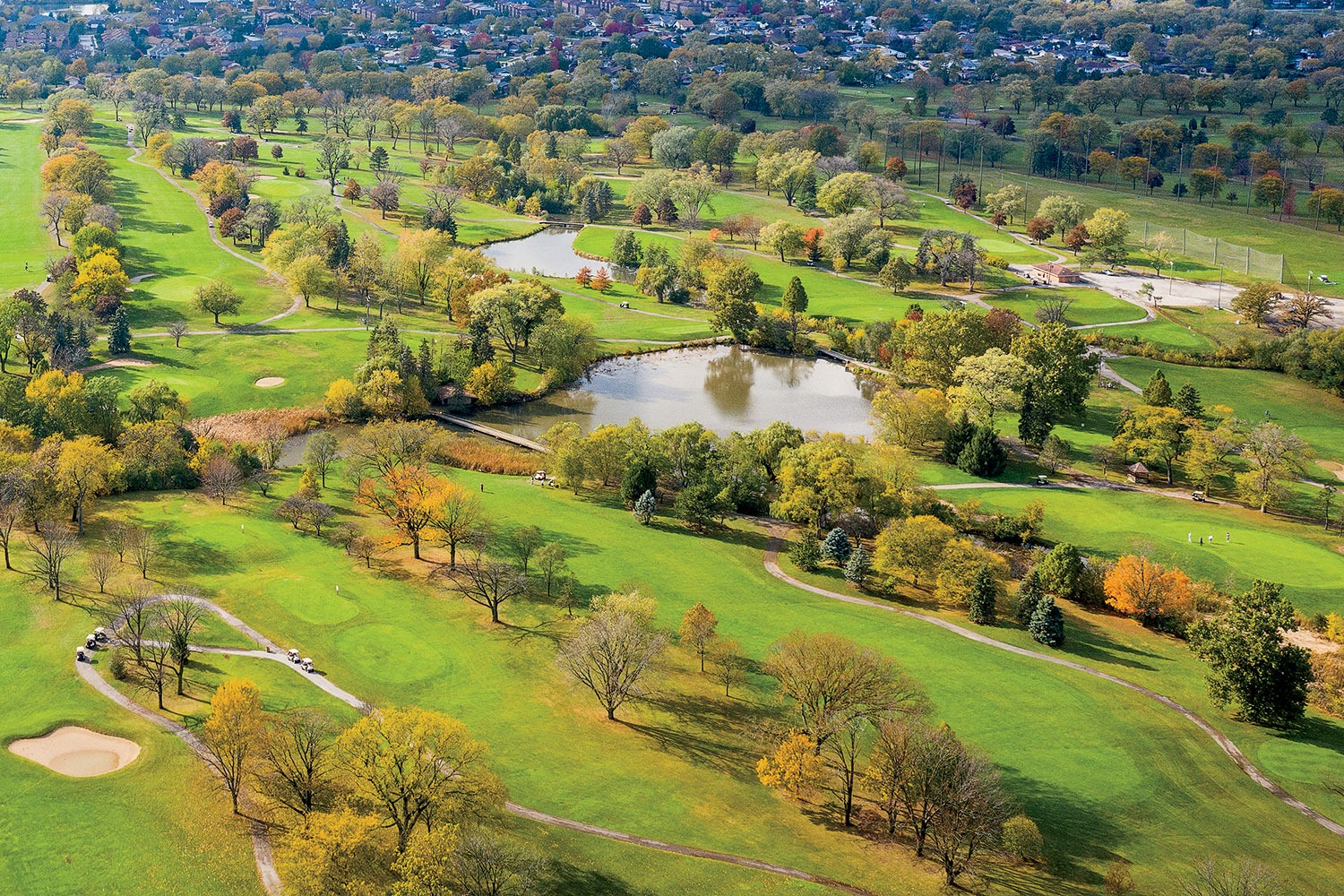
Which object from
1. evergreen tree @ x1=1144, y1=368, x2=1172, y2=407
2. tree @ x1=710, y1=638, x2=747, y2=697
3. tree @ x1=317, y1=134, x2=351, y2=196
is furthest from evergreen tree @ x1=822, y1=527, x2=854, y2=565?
tree @ x1=317, y1=134, x2=351, y2=196

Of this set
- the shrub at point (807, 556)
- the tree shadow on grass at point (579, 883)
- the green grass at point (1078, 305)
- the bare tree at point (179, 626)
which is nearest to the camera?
the tree shadow on grass at point (579, 883)

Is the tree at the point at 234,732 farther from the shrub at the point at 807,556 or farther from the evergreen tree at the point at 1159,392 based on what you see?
the evergreen tree at the point at 1159,392

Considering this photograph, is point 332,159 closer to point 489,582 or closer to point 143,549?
point 143,549

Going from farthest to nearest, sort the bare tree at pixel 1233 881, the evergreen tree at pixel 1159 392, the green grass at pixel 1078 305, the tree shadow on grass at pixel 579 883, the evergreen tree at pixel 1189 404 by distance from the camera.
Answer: the green grass at pixel 1078 305 < the evergreen tree at pixel 1159 392 < the evergreen tree at pixel 1189 404 < the tree shadow on grass at pixel 579 883 < the bare tree at pixel 1233 881

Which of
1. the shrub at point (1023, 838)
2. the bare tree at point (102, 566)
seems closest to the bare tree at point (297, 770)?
the bare tree at point (102, 566)

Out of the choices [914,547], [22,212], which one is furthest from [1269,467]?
[22,212]

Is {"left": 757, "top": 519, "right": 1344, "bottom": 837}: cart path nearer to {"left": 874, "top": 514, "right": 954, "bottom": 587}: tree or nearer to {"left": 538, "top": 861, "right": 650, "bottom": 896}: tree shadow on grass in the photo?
{"left": 874, "top": 514, "right": 954, "bottom": 587}: tree
